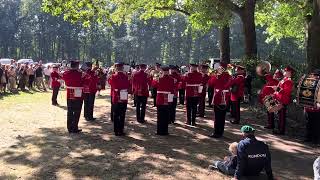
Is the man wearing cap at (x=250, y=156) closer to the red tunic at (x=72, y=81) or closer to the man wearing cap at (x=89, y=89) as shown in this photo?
the red tunic at (x=72, y=81)

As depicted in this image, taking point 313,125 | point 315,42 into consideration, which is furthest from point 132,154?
point 315,42

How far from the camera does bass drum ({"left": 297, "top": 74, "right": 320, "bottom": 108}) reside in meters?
9.90

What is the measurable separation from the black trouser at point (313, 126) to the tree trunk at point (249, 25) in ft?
34.2

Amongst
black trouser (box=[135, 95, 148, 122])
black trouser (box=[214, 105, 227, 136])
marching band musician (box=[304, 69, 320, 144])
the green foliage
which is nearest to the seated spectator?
black trouser (box=[214, 105, 227, 136])

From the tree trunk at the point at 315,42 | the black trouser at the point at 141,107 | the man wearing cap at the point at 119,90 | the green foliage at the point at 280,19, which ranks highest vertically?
the green foliage at the point at 280,19

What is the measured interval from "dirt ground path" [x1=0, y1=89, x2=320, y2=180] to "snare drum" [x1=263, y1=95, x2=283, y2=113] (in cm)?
78

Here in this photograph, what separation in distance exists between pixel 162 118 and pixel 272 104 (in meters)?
3.25

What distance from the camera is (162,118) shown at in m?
12.5

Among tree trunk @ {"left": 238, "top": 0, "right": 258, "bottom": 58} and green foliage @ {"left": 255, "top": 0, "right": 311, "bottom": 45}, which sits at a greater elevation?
green foliage @ {"left": 255, "top": 0, "right": 311, "bottom": 45}

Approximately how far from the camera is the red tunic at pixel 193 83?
13758mm

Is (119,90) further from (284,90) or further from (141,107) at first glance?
(284,90)

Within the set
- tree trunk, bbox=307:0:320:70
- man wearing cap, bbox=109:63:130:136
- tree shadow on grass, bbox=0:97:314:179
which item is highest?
tree trunk, bbox=307:0:320:70

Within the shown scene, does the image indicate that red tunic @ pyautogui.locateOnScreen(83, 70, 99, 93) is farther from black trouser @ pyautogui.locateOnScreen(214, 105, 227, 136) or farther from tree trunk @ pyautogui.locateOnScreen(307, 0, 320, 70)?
tree trunk @ pyautogui.locateOnScreen(307, 0, 320, 70)

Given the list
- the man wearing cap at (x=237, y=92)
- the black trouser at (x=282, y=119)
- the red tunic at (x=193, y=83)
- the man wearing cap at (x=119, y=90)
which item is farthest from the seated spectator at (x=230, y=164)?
the man wearing cap at (x=237, y=92)
